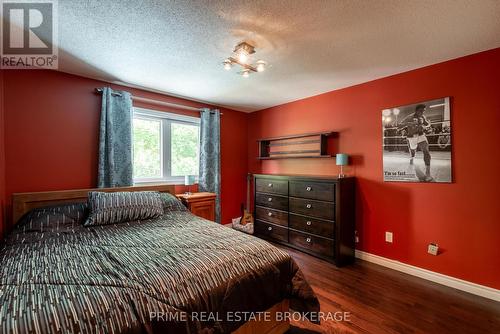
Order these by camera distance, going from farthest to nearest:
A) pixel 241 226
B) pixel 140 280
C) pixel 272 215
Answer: pixel 241 226
pixel 272 215
pixel 140 280

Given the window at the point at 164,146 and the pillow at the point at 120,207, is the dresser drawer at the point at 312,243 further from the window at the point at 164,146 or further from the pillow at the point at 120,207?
the window at the point at 164,146

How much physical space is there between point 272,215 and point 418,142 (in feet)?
6.94

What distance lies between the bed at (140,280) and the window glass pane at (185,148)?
1732 mm

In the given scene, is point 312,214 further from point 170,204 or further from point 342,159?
point 170,204

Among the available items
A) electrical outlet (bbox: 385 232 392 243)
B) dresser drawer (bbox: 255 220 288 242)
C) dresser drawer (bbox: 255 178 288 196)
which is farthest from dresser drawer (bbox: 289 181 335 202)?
electrical outlet (bbox: 385 232 392 243)

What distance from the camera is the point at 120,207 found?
7.36 feet

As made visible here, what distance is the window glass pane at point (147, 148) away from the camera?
327cm

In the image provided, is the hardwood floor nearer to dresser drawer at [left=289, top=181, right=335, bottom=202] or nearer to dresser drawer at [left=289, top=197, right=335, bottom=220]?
dresser drawer at [left=289, top=197, right=335, bottom=220]

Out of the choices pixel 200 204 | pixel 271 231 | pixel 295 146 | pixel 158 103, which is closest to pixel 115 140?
pixel 158 103

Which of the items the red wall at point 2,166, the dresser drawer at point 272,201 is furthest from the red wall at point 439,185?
the red wall at point 2,166

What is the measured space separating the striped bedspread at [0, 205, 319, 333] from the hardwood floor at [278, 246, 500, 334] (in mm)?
525

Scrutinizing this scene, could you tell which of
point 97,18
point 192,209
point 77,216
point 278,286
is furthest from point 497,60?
point 77,216

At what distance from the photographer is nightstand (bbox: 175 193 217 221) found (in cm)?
328

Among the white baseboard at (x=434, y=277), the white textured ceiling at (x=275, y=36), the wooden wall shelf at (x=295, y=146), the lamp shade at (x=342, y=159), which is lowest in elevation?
the white baseboard at (x=434, y=277)
